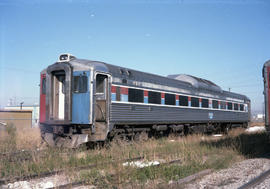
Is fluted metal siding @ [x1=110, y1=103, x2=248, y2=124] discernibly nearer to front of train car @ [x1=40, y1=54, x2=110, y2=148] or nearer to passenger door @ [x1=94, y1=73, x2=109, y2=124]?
passenger door @ [x1=94, y1=73, x2=109, y2=124]

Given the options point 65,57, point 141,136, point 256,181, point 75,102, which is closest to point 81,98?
point 75,102

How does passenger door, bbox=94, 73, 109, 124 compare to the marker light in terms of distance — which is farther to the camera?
the marker light

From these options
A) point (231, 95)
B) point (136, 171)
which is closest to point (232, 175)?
point (136, 171)

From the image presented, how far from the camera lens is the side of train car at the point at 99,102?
10.9 m

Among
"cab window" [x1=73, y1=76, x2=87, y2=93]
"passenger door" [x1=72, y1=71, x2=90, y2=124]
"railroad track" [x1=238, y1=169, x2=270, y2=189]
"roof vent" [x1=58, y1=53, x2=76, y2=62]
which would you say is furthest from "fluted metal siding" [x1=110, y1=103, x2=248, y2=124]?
"railroad track" [x1=238, y1=169, x2=270, y2=189]

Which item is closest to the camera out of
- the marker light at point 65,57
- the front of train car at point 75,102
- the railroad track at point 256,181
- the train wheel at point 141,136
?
the railroad track at point 256,181

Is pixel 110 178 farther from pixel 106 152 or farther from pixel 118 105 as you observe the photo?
pixel 118 105

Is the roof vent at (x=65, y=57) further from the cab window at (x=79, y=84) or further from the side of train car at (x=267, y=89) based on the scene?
the side of train car at (x=267, y=89)

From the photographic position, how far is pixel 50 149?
10375 millimetres

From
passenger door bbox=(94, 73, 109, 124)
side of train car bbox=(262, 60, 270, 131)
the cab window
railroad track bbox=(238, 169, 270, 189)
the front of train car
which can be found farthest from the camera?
passenger door bbox=(94, 73, 109, 124)

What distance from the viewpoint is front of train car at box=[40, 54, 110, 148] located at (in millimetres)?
10766

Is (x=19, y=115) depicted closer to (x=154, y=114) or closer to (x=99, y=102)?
(x=154, y=114)

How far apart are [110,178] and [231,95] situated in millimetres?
18605

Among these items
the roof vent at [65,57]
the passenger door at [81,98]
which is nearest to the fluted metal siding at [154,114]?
the passenger door at [81,98]
